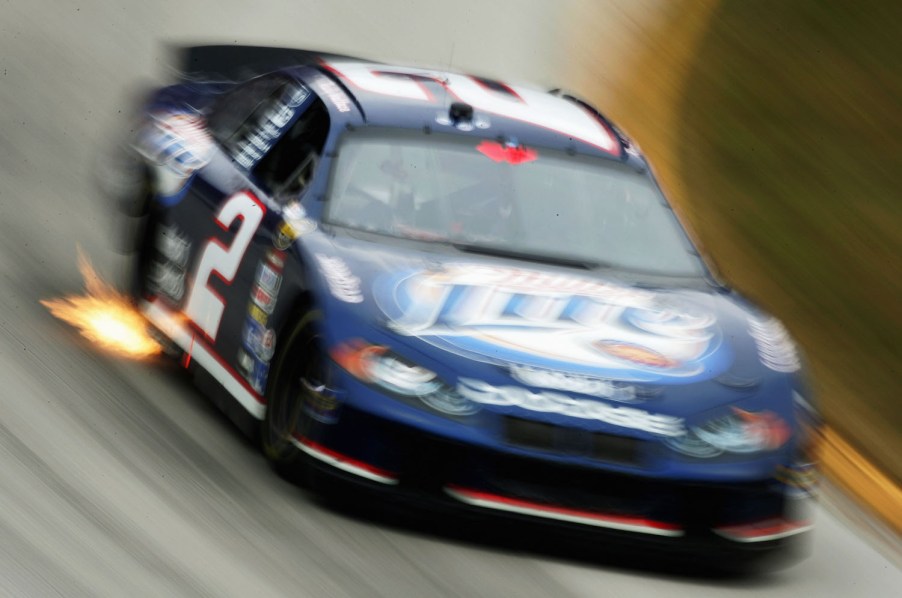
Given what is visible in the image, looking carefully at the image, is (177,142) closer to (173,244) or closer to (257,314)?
(173,244)

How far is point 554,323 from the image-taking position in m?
5.64

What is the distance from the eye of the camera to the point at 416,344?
5.42 m

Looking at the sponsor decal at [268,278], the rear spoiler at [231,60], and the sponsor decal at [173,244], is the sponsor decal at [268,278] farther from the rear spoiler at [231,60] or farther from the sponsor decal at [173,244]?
the rear spoiler at [231,60]

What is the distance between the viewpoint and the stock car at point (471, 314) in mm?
5324

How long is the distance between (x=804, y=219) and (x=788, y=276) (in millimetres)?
514

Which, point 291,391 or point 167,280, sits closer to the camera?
point 291,391

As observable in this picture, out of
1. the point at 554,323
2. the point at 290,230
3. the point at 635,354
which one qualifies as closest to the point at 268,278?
the point at 290,230

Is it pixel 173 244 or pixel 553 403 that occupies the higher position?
pixel 553 403

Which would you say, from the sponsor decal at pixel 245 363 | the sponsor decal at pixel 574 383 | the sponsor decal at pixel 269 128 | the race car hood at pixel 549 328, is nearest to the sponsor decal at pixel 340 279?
the race car hood at pixel 549 328

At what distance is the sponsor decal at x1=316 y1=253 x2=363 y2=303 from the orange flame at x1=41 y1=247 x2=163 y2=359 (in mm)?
1519

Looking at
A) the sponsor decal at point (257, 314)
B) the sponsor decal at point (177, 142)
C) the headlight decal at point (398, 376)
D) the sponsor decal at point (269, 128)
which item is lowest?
the sponsor decal at point (177, 142)

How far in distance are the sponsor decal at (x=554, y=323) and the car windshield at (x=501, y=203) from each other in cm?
31

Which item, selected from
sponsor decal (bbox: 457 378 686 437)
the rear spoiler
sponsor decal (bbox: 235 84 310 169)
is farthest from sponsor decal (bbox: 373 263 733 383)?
the rear spoiler

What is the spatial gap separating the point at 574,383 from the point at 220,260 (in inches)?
69.2
